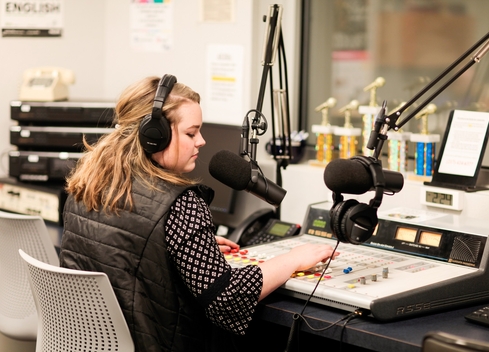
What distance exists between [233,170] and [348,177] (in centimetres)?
32

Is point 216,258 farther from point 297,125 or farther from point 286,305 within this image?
point 297,125

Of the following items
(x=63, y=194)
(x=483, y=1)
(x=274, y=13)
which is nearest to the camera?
(x=274, y=13)

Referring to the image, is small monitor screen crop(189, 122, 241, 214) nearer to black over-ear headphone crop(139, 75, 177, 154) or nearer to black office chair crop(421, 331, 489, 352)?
black over-ear headphone crop(139, 75, 177, 154)

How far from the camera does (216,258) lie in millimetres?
1721

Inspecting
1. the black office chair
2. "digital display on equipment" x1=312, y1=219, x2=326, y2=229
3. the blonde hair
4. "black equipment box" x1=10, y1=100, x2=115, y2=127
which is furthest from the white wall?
the black office chair

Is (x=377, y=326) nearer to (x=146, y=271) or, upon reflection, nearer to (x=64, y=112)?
(x=146, y=271)

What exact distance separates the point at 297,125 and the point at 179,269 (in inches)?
60.2

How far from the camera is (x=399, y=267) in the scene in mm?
1867

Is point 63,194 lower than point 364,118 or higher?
lower

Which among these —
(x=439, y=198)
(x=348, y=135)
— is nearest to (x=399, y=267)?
(x=439, y=198)

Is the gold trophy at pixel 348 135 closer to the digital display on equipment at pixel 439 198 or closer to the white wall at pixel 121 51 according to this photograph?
the white wall at pixel 121 51

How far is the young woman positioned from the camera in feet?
5.63

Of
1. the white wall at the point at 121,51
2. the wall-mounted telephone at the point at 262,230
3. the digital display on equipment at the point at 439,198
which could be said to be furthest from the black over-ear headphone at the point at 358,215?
the white wall at the point at 121,51

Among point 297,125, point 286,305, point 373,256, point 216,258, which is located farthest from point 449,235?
point 297,125
